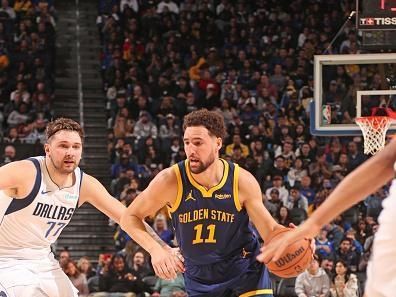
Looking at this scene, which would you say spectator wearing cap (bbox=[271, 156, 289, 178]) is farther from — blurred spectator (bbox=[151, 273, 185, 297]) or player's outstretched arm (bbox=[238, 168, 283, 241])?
player's outstretched arm (bbox=[238, 168, 283, 241])

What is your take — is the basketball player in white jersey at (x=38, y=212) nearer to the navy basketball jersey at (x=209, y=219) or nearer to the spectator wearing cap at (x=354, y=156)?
the navy basketball jersey at (x=209, y=219)

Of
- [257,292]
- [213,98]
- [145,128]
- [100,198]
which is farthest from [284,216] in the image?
[257,292]

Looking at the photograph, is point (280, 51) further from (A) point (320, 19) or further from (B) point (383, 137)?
Answer: (B) point (383, 137)

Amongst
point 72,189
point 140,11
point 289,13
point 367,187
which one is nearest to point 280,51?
point 289,13

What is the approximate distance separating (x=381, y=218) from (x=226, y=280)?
2.45 m

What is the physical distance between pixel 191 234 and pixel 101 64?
12818mm

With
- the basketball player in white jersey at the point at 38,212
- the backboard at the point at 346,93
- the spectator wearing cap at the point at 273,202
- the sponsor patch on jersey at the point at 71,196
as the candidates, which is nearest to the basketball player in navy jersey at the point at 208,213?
the basketball player in white jersey at the point at 38,212

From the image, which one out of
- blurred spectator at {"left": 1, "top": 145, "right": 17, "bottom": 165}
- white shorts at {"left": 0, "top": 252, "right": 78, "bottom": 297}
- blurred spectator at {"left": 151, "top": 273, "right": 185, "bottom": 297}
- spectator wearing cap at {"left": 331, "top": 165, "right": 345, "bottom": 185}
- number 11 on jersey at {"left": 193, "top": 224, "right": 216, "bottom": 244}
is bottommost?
blurred spectator at {"left": 151, "top": 273, "right": 185, "bottom": 297}

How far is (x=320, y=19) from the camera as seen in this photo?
1903 cm

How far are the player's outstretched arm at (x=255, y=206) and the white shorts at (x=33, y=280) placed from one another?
4.85ft

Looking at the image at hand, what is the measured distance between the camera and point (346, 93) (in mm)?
11359

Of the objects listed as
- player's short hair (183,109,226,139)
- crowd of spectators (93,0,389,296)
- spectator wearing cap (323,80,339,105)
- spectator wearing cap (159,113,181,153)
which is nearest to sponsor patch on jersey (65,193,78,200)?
player's short hair (183,109,226,139)

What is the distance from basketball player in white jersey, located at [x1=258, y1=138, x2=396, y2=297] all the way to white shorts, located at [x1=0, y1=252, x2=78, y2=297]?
2902 mm

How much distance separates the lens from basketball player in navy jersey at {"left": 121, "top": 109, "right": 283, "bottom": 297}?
5746mm
